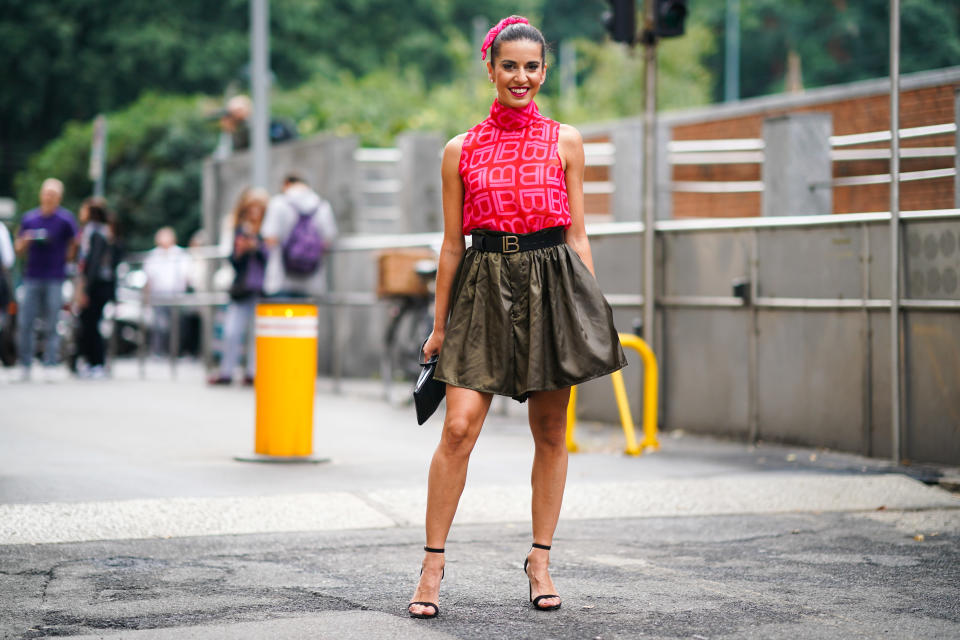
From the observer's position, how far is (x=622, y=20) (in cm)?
1009

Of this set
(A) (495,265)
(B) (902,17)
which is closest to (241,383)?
(B) (902,17)

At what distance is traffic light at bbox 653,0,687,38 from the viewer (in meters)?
9.98

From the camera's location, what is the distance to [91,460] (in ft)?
27.9

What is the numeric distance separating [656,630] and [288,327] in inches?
173

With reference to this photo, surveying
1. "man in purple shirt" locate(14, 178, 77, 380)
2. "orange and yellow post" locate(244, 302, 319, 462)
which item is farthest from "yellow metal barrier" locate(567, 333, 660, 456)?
"man in purple shirt" locate(14, 178, 77, 380)

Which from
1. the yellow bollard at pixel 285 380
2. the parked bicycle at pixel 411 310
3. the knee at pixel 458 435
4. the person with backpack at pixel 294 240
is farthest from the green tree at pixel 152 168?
the knee at pixel 458 435

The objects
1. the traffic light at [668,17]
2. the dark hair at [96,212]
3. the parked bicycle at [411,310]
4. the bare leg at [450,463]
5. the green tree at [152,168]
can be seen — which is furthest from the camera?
the green tree at [152,168]

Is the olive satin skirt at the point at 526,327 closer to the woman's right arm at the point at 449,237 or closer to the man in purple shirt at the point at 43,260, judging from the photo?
the woman's right arm at the point at 449,237

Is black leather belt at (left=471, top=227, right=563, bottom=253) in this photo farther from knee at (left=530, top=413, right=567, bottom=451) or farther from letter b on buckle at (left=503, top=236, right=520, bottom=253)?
knee at (left=530, top=413, right=567, bottom=451)

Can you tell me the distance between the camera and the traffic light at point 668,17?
32.7ft

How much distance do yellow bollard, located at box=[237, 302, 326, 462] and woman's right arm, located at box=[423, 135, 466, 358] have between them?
11.9 feet

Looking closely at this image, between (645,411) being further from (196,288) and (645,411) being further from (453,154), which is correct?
(196,288)

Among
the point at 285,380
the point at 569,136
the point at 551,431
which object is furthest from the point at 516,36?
the point at 285,380

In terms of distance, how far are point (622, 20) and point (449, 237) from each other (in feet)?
18.2
